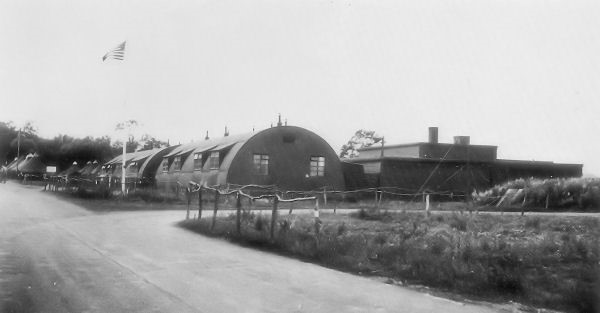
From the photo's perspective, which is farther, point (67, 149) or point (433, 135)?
point (67, 149)

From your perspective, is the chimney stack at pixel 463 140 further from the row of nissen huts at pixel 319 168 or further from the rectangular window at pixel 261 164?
the rectangular window at pixel 261 164

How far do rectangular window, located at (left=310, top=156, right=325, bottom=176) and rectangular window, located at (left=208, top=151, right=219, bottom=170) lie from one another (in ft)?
22.8

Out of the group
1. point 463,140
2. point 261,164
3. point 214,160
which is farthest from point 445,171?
point 214,160

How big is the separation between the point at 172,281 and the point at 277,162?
30564 millimetres

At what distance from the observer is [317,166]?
1582 inches

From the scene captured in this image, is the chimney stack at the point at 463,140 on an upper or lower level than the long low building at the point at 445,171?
upper

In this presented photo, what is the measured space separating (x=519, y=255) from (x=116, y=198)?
78.9 feet

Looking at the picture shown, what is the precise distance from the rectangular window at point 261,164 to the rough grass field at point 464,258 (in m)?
22.5

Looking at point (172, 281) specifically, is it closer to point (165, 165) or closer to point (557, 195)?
point (557, 195)

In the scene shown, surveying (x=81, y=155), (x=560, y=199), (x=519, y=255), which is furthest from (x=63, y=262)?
(x=81, y=155)

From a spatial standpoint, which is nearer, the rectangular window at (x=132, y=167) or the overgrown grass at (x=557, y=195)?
the overgrown grass at (x=557, y=195)

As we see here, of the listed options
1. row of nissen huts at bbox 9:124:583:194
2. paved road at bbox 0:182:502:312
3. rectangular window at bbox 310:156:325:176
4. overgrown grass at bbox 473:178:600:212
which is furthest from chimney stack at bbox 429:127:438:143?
paved road at bbox 0:182:502:312

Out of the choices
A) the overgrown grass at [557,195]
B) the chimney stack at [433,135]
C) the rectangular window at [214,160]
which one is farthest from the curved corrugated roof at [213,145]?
the overgrown grass at [557,195]

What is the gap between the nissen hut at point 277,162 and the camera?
3788 centimetres
